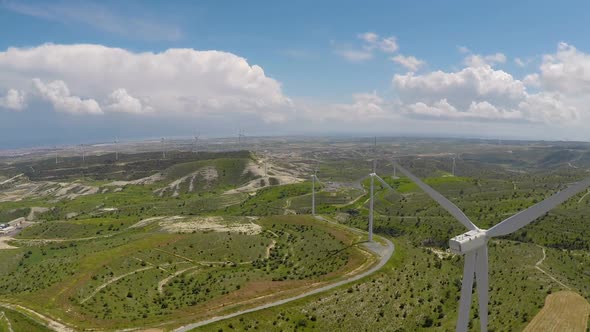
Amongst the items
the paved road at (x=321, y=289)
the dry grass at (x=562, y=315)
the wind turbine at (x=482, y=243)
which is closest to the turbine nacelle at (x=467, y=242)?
the wind turbine at (x=482, y=243)

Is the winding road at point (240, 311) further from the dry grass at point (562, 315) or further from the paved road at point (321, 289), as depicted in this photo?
the dry grass at point (562, 315)

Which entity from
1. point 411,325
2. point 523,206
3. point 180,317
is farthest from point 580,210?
point 180,317

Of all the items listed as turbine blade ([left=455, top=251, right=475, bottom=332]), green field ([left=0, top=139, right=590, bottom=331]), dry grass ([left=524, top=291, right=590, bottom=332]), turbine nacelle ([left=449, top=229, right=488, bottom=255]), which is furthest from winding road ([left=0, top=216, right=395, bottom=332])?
turbine nacelle ([left=449, top=229, right=488, bottom=255])

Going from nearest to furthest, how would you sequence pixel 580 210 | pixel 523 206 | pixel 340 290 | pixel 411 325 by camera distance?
pixel 411 325
pixel 340 290
pixel 580 210
pixel 523 206

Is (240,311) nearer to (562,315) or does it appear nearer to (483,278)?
(483,278)

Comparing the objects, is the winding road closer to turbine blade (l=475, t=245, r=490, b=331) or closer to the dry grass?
the dry grass

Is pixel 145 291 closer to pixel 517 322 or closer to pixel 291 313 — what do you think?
pixel 291 313
